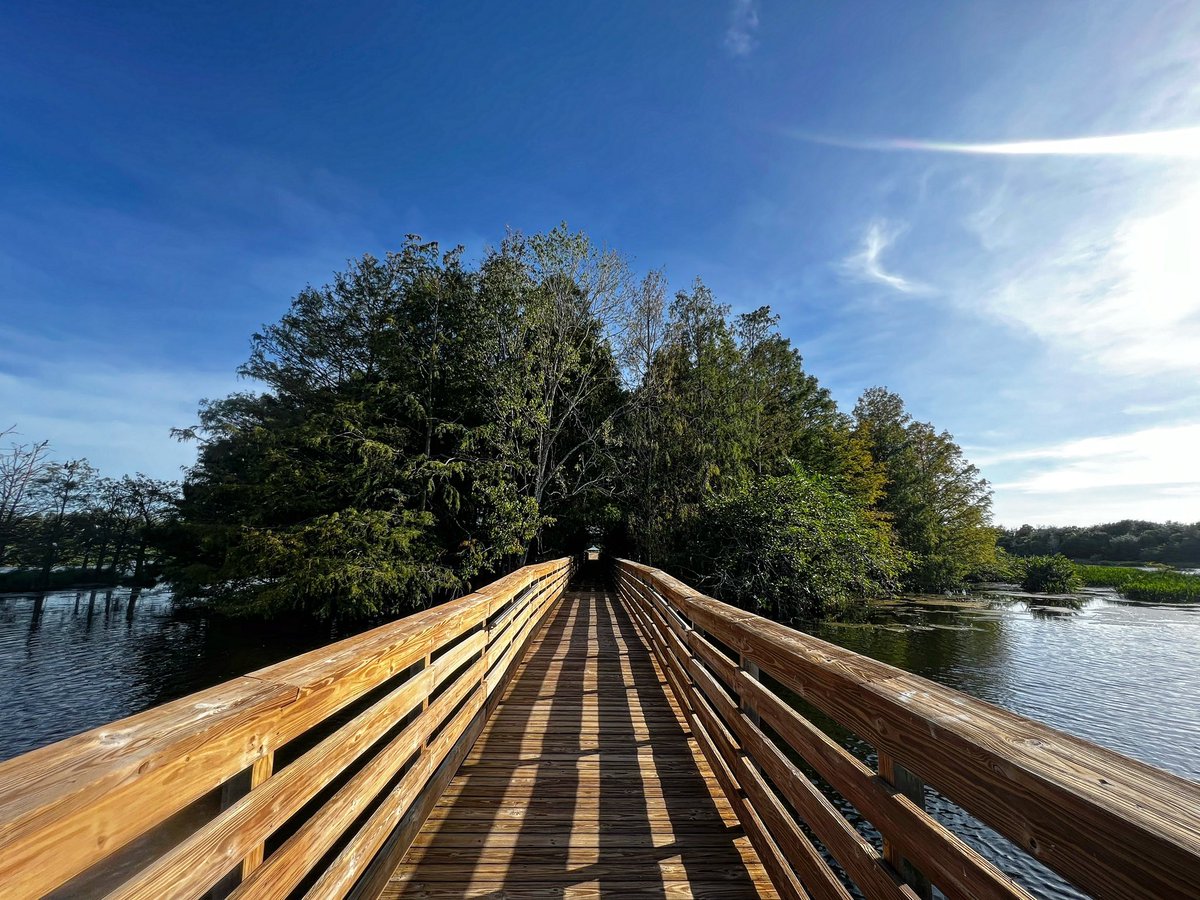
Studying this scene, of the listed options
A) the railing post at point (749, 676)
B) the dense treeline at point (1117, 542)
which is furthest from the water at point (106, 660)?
the dense treeline at point (1117, 542)

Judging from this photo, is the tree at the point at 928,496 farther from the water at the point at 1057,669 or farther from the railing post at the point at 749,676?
the railing post at the point at 749,676

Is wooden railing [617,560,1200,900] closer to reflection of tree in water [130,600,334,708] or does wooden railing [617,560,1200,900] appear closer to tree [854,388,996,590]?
reflection of tree in water [130,600,334,708]

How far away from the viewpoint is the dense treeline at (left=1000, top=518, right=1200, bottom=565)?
2304 inches

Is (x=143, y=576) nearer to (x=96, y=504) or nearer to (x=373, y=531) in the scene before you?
(x=96, y=504)

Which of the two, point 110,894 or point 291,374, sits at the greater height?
point 291,374

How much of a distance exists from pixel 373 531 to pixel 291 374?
11635 mm

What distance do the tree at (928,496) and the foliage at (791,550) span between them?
47.4 feet

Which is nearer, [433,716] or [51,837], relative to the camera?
[51,837]

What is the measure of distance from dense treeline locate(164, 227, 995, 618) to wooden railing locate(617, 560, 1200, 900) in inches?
585

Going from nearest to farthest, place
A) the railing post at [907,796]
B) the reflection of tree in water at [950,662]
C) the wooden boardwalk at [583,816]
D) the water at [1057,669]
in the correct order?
the railing post at [907,796] < the wooden boardwalk at [583,816] < the reflection of tree in water at [950,662] < the water at [1057,669]

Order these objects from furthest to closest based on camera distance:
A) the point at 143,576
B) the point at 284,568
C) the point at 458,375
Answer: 1. the point at 143,576
2. the point at 458,375
3. the point at 284,568

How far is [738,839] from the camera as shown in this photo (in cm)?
266

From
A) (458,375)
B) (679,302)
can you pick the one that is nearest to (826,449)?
(679,302)

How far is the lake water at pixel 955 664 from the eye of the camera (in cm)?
812
